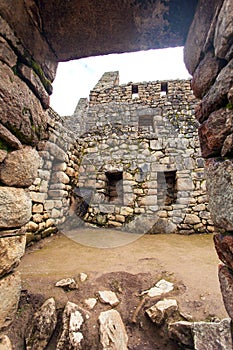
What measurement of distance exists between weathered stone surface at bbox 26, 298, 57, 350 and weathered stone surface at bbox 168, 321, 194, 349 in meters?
0.88

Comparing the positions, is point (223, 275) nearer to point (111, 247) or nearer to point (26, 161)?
point (26, 161)

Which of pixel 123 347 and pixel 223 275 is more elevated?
pixel 223 275

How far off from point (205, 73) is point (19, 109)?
129 centimetres

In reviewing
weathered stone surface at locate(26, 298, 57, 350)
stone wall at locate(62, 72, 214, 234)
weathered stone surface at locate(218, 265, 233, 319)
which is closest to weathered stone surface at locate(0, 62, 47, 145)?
weathered stone surface at locate(26, 298, 57, 350)

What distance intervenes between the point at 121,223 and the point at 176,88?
21.0ft

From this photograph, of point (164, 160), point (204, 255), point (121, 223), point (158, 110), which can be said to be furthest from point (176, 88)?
point (204, 255)

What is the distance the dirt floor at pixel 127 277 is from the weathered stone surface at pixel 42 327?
0.17ft

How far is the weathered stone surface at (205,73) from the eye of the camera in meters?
1.12

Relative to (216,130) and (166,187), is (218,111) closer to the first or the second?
(216,130)

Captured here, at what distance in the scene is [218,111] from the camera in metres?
1.04

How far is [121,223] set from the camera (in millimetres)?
4699

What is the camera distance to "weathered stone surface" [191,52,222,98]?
1124 millimetres

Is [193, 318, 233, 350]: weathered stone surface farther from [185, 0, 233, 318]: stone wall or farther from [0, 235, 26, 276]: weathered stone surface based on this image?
[0, 235, 26, 276]: weathered stone surface

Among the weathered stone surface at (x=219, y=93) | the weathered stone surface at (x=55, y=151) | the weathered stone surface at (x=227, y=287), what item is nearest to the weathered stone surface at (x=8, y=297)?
the weathered stone surface at (x=227, y=287)
